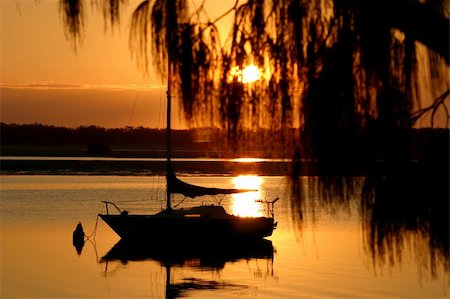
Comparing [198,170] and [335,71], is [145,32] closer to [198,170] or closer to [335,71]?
[335,71]

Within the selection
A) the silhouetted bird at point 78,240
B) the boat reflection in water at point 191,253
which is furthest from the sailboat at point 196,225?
the silhouetted bird at point 78,240

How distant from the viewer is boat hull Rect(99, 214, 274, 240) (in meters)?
36.4

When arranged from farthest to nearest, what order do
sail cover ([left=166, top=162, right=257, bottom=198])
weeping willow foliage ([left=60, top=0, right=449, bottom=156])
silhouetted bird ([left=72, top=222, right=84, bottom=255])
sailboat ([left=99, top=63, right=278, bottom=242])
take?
silhouetted bird ([left=72, top=222, right=84, bottom=255]), sail cover ([left=166, top=162, right=257, bottom=198]), sailboat ([left=99, top=63, right=278, bottom=242]), weeping willow foliage ([left=60, top=0, right=449, bottom=156])

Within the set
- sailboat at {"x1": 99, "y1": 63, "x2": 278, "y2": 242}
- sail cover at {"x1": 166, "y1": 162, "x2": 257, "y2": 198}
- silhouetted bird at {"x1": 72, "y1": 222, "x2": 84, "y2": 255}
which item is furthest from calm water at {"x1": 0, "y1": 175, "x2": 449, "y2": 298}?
sail cover at {"x1": 166, "y1": 162, "x2": 257, "y2": 198}

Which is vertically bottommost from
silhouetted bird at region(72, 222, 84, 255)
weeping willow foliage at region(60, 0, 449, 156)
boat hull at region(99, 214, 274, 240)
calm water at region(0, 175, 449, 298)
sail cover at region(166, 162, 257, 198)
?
calm water at region(0, 175, 449, 298)

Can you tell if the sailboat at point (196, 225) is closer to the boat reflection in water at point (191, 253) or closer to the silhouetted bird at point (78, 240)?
the boat reflection in water at point (191, 253)

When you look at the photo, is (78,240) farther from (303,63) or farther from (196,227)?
(303,63)

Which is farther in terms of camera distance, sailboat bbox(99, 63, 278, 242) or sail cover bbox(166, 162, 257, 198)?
sail cover bbox(166, 162, 257, 198)

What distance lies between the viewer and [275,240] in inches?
1780

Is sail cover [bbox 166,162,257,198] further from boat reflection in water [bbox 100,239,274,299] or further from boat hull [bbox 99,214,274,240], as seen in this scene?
boat reflection in water [bbox 100,239,274,299]

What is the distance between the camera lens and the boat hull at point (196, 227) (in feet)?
119

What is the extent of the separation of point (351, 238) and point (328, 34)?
138 feet

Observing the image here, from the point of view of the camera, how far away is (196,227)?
36594mm

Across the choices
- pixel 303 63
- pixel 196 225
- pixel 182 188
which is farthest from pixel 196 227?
pixel 303 63
